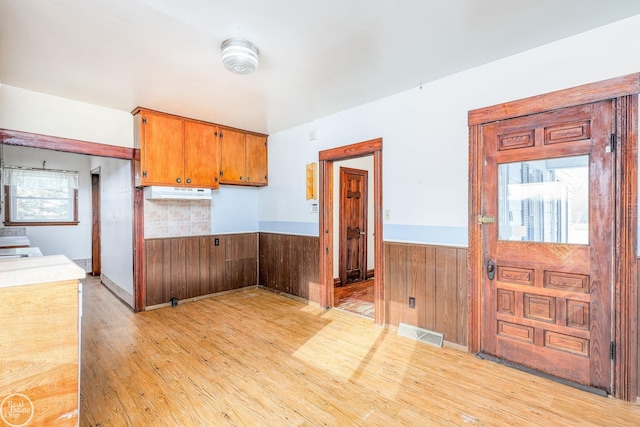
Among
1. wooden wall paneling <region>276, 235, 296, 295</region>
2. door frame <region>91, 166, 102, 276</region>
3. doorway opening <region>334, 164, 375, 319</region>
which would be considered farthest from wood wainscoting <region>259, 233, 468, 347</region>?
door frame <region>91, 166, 102, 276</region>

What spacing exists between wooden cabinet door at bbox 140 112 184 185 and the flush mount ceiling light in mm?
1961

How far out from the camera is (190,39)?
2.25 metres

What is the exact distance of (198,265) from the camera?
454 cm

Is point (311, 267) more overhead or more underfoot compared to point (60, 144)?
more underfoot

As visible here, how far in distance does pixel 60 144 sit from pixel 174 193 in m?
1.27

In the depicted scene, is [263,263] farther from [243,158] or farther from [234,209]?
[243,158]

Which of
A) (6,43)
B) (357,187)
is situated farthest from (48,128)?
(357,187)

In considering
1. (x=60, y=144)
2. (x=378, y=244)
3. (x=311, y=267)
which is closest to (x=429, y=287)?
(x=378, y=244)

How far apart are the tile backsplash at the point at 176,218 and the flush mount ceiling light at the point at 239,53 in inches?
101

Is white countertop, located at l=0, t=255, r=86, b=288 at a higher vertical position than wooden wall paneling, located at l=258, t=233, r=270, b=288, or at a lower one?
higher

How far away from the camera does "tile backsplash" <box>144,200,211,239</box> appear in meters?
4.11

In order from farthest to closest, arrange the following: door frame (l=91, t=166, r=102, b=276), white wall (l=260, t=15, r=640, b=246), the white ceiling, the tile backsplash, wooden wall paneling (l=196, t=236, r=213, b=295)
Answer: door frame (l=91, t=166, r=102, b=276) < wooden wall paneling (l=196, t=236, r=213, b=295) < the tile backsplash < white wall (l=260, t=15, r=640, b=246) < the white ceiling

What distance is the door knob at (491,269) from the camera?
267 cm

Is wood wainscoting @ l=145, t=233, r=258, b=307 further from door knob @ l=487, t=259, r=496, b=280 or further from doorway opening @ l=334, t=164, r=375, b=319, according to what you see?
door knob @ l=487, t=259, r=496, b=280
